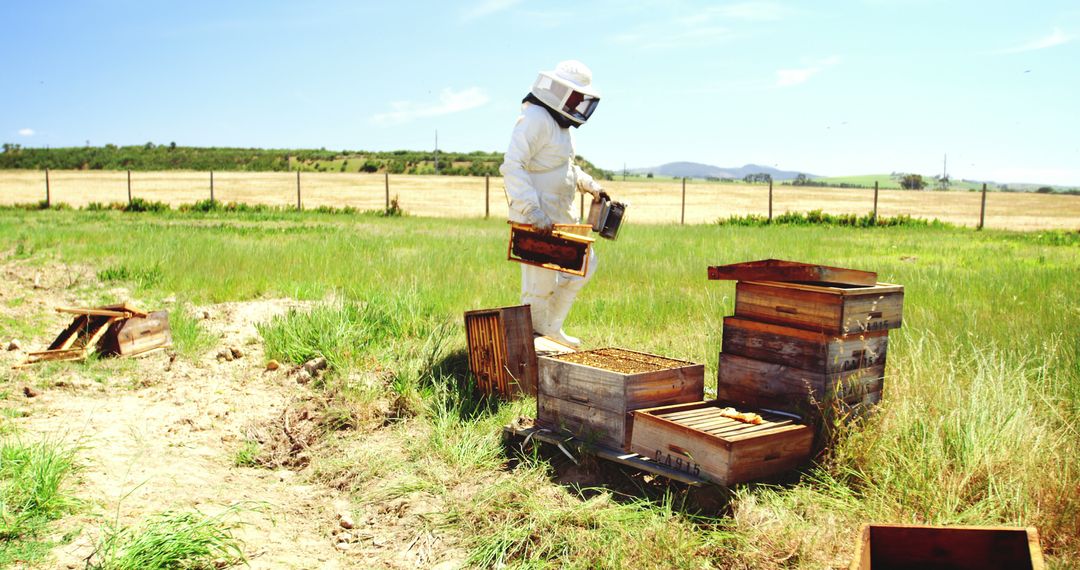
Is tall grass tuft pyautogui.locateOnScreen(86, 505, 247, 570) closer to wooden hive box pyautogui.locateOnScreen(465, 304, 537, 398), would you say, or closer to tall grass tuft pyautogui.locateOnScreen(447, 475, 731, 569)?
tall grass tuft pyautogui.locateOnScreen(447, 475, 731, 569)

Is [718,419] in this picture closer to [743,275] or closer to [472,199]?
[743,275]

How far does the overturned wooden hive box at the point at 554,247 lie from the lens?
21.7ft

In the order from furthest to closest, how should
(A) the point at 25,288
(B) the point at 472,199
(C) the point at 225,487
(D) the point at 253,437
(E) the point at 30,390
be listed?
(B) the point at 472,199 → (A) the point at 25,288 → (E) the point at 30,390 → (D) the point at 253,437 → (C) the point at 225,487

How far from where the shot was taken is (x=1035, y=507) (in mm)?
3916

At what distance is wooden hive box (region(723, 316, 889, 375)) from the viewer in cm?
444

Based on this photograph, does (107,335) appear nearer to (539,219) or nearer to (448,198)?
(539,219)

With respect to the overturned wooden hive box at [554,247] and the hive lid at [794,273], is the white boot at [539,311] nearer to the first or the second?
the overturned wooden hive box at [554,247]

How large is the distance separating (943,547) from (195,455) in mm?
4507

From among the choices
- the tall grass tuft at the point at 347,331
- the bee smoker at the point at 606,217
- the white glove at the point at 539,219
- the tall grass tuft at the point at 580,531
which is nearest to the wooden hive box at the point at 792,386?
the tall grass tuft at the point at 580,531

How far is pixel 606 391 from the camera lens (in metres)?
4.86

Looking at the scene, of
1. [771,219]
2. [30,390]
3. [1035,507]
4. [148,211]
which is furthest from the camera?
[148,211]

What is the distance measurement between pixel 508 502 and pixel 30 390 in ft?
14.2

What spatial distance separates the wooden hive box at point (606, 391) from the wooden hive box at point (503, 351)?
897 millimetres

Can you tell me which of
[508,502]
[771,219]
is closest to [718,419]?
[508,502]
